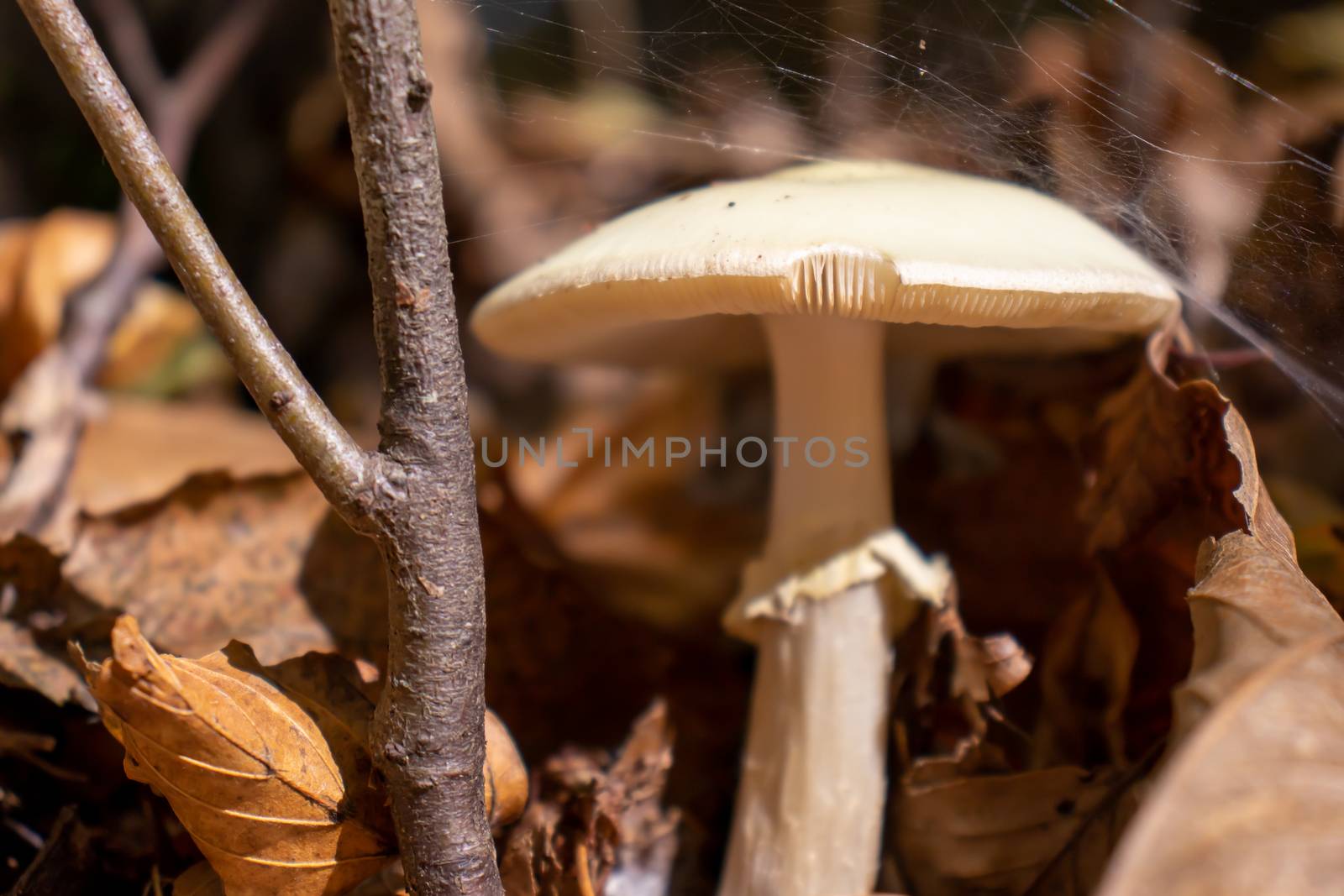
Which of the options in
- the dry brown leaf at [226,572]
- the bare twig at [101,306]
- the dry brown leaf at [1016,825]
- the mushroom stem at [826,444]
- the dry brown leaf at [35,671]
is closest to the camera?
the dry brown leaf at [1016,825]

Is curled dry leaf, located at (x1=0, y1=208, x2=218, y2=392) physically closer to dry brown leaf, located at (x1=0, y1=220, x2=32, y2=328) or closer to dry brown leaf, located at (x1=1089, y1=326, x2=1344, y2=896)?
dry brown leaf, located at (x1=0, y1=220, x2=32, y2=328)

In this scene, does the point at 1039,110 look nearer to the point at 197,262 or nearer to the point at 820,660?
the point at 820,660

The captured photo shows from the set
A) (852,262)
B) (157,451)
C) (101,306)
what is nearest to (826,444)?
(852,262)

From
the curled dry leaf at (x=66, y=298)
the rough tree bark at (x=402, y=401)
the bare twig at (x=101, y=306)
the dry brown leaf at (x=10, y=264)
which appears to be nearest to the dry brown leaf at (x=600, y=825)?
the rough tree bark at (x=402, y=401)

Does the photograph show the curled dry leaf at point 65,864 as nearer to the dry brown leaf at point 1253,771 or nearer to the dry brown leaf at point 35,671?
the dry brown leaf at point 35,671

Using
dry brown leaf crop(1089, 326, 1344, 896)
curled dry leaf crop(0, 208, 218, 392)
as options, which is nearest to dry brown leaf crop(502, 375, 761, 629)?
curled dry leaf crop(0, 208, 218, 392)

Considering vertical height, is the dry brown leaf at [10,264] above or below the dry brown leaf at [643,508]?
above

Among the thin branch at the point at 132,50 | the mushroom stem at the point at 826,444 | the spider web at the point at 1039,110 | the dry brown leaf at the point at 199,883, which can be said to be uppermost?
the thin branch at the point at 132,50
